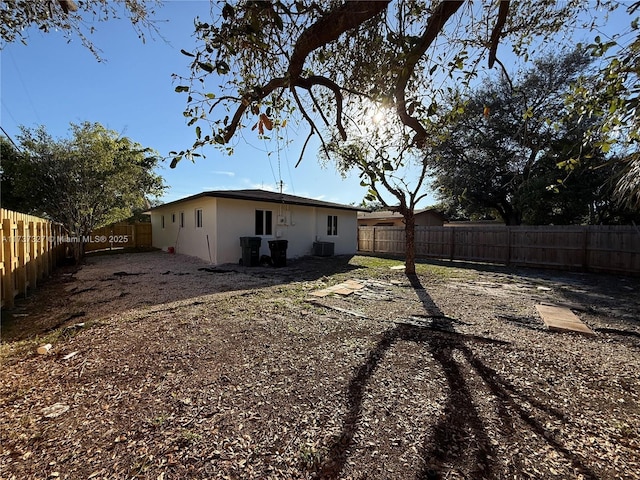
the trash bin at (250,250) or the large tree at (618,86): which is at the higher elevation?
the large tree at (618,86)

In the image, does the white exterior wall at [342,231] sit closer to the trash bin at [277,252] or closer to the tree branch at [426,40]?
the trash bin at [277,252]

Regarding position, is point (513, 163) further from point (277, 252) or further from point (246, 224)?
point (246, 224)

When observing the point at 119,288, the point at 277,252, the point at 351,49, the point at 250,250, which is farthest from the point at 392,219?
the point at 351,49

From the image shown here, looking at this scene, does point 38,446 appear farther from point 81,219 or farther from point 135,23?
point 81,219

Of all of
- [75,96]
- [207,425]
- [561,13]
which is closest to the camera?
[207,425]

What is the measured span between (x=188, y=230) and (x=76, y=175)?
4.57 metres

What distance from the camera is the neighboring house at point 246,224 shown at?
36.3 feet

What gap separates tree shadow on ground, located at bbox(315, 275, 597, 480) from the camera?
5.51ft

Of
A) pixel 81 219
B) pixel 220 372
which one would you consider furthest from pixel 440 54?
pixel 81 219

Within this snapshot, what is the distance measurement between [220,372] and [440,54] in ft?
13.8

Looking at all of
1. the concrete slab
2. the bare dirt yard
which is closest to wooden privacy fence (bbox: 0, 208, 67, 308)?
the bare dirt yard

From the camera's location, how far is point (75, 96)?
24.6 ft

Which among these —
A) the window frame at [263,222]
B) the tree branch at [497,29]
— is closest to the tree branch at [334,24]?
the tree branch at [497,29]

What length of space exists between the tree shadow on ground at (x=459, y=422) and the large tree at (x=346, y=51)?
236 cm
